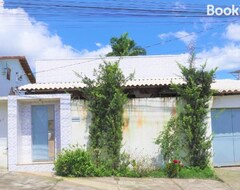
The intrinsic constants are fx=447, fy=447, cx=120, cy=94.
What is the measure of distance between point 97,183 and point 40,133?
11.4 ft

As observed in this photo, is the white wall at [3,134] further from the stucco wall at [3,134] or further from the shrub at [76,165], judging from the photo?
the shrub at [76,165]

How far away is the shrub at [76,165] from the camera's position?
1378 centimetres

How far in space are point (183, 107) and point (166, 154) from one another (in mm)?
1723

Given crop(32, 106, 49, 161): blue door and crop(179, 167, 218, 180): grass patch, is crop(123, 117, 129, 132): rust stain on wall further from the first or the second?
crop(32, 106, 49, 161): blue door

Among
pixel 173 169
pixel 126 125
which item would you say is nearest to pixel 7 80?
pixel 126 125

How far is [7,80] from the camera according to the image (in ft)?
72.4

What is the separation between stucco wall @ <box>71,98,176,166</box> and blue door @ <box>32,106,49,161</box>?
1060 millimetres

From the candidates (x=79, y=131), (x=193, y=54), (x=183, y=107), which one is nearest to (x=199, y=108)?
(x=183, y=107)

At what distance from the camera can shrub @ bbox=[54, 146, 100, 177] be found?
543 inches

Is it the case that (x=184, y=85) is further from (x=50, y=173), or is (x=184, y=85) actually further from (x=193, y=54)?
(x=50, y=173)

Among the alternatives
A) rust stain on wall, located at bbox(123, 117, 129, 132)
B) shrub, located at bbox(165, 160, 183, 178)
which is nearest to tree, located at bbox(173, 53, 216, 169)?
shrub, located at bbox(165, 160, 183, 178)

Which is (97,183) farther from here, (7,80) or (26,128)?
(7,80)

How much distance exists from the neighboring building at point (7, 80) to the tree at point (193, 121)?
5.36 meters

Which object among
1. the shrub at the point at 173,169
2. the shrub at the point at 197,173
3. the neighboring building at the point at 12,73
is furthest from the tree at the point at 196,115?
the neighboring building at the point at 12,73
